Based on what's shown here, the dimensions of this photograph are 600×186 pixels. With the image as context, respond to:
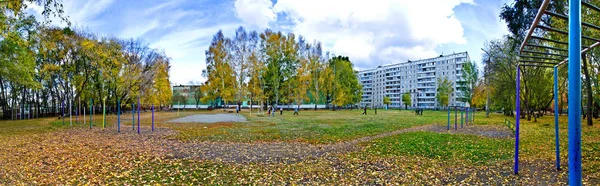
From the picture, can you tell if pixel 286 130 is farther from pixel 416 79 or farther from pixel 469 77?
pixel 416 79

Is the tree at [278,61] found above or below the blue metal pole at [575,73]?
above

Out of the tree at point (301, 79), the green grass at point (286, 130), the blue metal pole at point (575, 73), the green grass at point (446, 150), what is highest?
the tree at point (301, 79)

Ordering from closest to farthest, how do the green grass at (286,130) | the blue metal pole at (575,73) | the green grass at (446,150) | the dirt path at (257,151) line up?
the blue metal pole at (575,73)
the green grass at (446,150)
the dirt path at (257,151)
the green grass at (286,130)

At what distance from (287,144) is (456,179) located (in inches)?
274

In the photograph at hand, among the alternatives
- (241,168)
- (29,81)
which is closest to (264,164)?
(241,168)

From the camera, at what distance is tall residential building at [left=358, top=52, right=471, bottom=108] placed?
97.7 m

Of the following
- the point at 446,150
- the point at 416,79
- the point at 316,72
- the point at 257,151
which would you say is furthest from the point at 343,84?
the point at 257,151

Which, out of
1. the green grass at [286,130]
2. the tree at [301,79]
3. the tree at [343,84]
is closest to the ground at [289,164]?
the green grass at [286,130]

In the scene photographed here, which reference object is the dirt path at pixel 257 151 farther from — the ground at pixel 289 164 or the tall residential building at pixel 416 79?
the tall residential building at pixel 416 79

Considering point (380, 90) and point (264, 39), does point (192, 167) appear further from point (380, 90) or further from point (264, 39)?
point (380, 90)

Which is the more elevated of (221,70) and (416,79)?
(416,79)

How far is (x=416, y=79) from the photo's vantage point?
362 feet

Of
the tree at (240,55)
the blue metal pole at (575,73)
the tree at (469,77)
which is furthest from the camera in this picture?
the tree at (469,77)

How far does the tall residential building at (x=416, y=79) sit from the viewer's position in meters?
97.7
